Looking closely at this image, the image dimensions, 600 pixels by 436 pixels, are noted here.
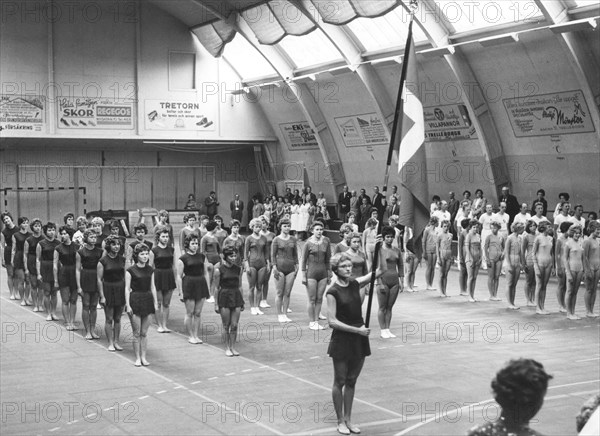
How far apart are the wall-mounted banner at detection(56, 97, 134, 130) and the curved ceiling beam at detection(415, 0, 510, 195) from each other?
15.8 meters

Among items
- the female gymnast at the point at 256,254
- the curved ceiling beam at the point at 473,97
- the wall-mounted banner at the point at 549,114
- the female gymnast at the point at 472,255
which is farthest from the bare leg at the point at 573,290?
the curved ceiling beam at the point at 473,97

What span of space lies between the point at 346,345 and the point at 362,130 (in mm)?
24018

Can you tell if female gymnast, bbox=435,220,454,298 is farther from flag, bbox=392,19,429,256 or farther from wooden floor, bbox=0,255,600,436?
flag, bbox=392,19,429,256

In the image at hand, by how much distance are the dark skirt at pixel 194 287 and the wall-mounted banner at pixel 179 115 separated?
23.5m

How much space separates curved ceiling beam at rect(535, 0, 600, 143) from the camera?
2148 cm

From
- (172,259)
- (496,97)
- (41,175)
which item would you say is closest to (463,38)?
(496,97)

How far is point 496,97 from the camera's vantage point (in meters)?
26.0

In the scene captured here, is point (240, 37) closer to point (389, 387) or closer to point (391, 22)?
point (391, 22)

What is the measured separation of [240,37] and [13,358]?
25628 millimetres

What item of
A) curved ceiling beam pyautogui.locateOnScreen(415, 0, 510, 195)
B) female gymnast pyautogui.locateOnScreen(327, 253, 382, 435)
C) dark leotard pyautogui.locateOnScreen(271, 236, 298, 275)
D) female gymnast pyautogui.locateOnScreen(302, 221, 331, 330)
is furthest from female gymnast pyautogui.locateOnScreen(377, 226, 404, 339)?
curved ceiling beam pyautogui.locateOnScreen(415, 0, 510, 195)

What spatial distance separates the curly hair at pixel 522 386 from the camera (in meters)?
3.99

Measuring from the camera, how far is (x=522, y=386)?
3994mm

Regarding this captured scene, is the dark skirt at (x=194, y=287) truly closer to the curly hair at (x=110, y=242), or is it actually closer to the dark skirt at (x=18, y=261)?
the curly hair at (x=110, y=242)

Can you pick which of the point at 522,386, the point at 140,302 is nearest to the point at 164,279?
Result: the point at 140,302
